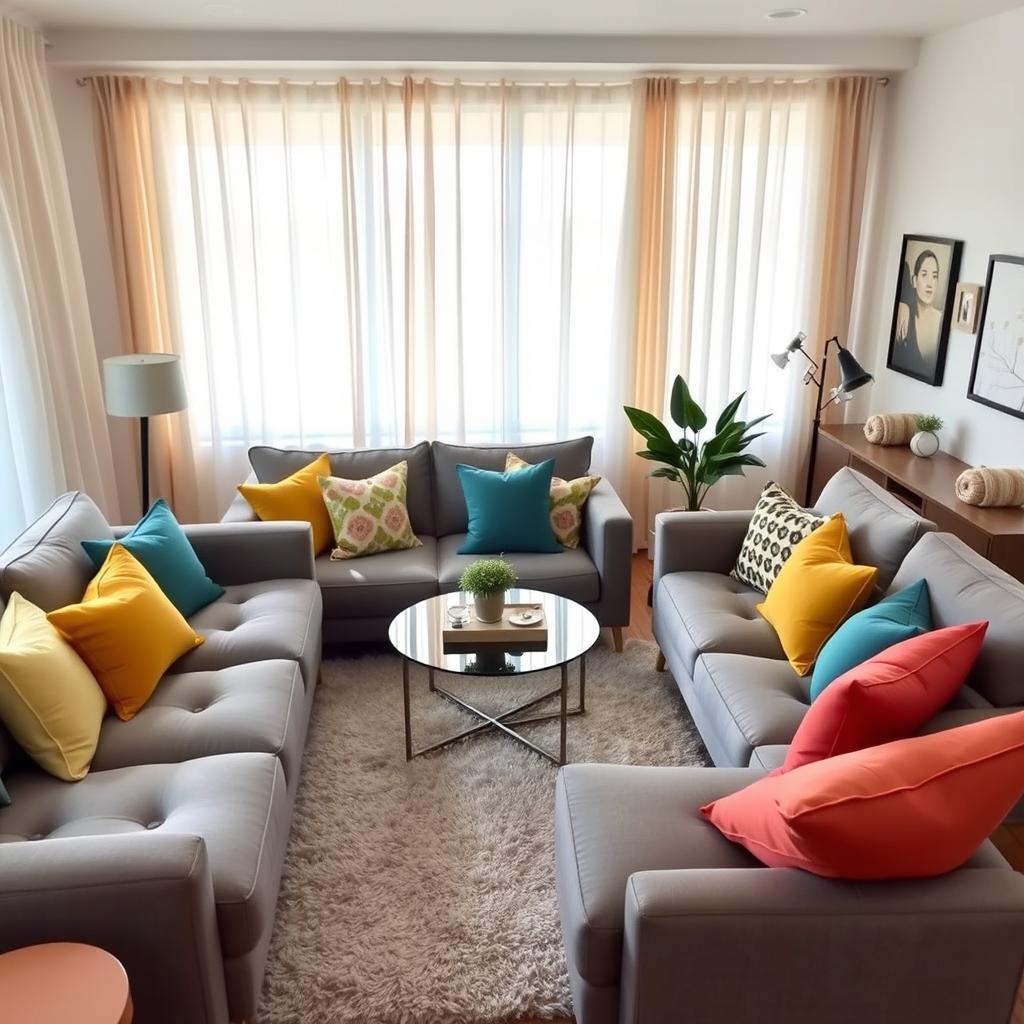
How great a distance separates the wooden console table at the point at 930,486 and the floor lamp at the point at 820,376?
0.21 feet

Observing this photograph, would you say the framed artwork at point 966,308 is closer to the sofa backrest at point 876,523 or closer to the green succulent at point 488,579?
the sofa backrest at point 876,523

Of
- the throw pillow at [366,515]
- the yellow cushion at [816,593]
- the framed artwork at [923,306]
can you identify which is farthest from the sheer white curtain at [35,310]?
the framed artwork at [923,306]

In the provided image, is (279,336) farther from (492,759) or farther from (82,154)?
(492,759)

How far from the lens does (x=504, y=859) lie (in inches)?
99.7

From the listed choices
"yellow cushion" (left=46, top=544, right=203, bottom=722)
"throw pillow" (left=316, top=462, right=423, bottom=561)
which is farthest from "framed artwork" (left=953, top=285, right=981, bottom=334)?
"yellow cushion" (left=46, top=544, right=203, bottom=722)

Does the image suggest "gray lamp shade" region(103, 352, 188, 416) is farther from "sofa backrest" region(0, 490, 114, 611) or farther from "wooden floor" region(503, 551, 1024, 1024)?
"wooden floor" region(503, 551, 1024, 1024)

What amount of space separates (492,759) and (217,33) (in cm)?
324

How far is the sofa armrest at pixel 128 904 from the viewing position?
166 centimetres

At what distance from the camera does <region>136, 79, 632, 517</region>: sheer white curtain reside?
4.24 m

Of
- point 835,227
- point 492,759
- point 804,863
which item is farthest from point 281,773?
point 835,227

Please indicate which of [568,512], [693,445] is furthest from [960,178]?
[568,512]

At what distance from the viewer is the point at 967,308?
3803 mm

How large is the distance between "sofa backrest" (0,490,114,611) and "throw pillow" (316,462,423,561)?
916 mm

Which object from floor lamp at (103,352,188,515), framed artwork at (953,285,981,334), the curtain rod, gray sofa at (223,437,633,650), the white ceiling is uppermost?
the white ceiling
